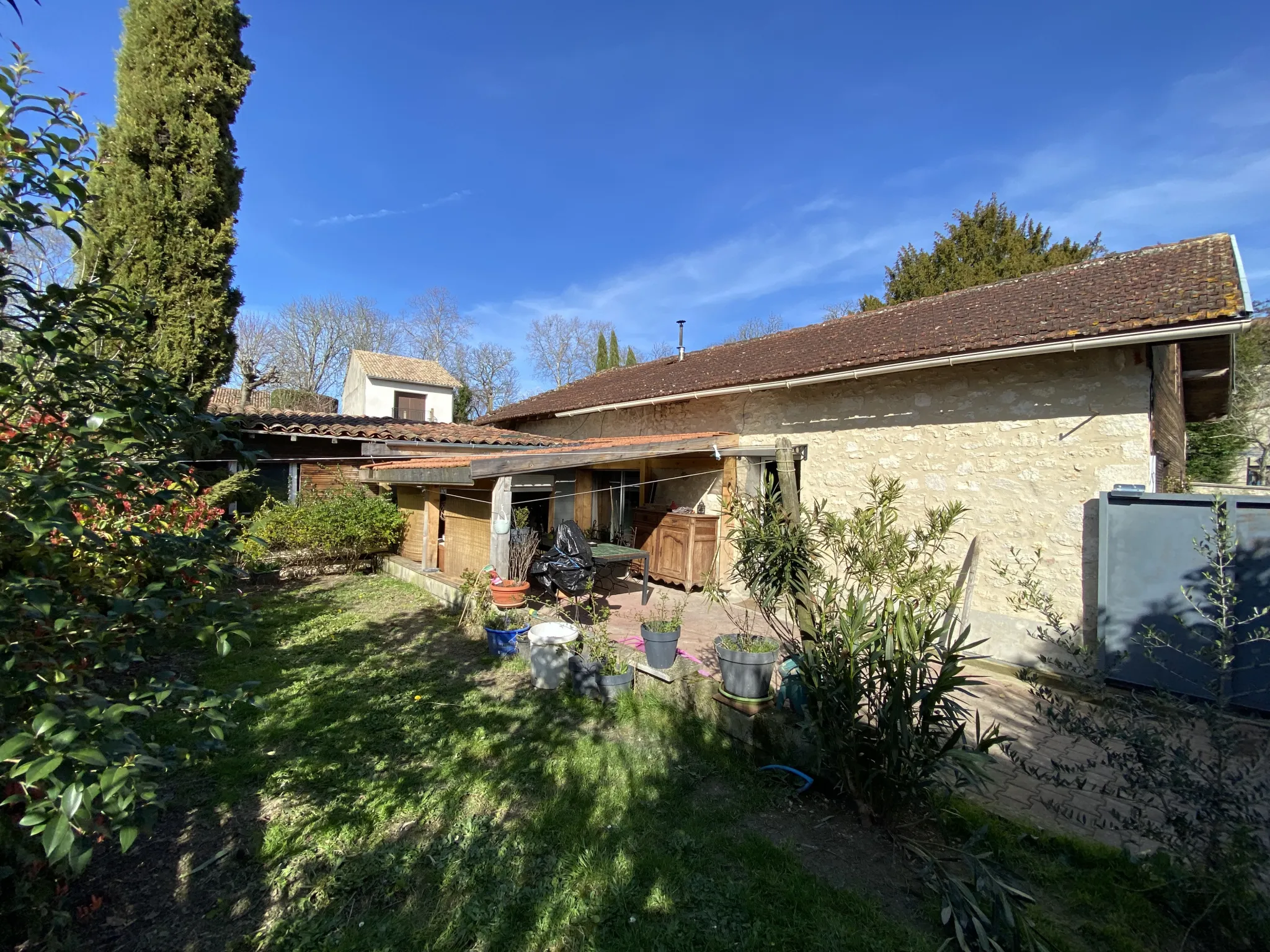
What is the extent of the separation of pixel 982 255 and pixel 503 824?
24199 millimetres

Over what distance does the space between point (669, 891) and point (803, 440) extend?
7.13 metres

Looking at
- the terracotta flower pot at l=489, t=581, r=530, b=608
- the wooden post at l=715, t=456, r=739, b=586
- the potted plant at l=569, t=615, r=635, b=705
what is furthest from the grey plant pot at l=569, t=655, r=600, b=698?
the wooden post at l=715, t=456, r=739, b=586

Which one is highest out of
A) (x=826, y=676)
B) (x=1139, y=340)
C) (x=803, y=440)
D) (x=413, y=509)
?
(x=1139, y=340)

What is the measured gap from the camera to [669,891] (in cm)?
293

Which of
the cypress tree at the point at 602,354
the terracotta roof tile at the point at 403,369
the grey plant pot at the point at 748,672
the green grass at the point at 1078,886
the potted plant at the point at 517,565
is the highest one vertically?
the cypress tree at the point at 602,354

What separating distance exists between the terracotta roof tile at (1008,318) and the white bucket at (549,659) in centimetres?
553

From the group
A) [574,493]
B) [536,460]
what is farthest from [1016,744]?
[574,493]

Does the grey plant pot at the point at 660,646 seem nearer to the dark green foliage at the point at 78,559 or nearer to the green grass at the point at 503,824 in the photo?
the green grass at the point at 503,824

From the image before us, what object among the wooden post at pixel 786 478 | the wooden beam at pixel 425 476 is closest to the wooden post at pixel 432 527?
the wooden beam at pixel 425 476

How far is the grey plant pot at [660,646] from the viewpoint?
17.3ft

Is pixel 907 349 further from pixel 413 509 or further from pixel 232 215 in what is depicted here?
pixel 232 215

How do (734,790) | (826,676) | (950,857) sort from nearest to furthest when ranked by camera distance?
(950,857), (826,676), (734,790)

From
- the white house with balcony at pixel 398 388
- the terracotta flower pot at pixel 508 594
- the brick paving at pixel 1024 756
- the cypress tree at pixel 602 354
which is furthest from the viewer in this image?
the cypress tree at pixel 602 354

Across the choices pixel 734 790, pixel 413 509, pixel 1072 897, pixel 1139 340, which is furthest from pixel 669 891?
pixel 413 509
